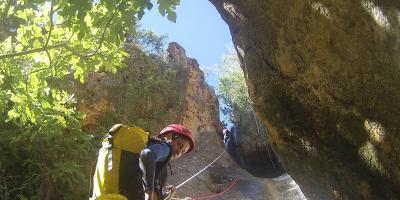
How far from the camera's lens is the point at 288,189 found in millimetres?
13344

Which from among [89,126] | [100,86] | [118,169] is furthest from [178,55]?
[118,169]

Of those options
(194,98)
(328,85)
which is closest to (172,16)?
(328,85)

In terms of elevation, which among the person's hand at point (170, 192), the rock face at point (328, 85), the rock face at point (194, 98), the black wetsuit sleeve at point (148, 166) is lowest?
the person's hand at point (170, 192)

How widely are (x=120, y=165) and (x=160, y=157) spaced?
0.41 m

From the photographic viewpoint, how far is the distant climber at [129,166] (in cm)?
380

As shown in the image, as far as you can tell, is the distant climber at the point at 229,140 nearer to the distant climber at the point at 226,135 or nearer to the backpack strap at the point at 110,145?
the distant climber at the point at 226,135

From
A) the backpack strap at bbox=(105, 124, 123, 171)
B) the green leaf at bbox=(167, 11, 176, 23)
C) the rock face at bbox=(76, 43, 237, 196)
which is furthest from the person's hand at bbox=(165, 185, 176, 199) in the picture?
the rock face at bbox=(76, 43, 237, 196)

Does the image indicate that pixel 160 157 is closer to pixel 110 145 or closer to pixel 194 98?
pixel 110 145

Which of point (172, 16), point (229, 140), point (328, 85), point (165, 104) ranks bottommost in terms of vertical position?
point (328, 85)

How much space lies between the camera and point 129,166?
4078 millimetres

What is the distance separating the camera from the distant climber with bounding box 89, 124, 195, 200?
380 cm

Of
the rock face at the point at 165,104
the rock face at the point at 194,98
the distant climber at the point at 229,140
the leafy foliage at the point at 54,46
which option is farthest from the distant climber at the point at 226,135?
the leafy foliage at the point at 54,46

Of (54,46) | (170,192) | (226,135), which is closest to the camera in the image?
(54,46)

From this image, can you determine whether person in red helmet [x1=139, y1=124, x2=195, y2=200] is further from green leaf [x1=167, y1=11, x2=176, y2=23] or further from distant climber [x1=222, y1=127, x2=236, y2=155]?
distant climber [x1=222, y1=127, x2=236, y2=155]
